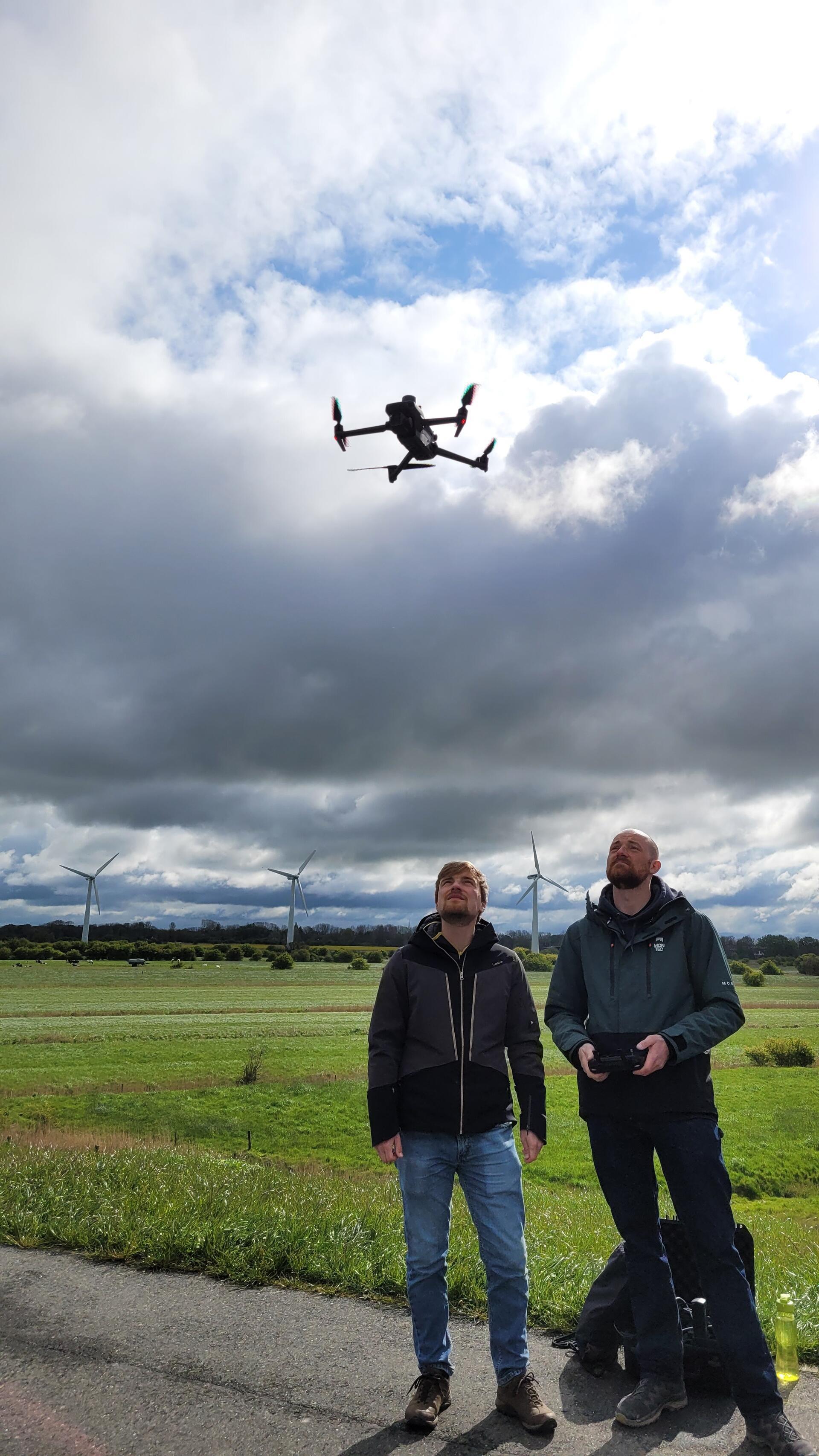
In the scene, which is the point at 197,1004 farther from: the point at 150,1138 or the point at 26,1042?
the point at 150,1138

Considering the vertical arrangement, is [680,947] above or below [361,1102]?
above

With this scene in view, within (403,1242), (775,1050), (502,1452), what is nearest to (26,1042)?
(775,1050)

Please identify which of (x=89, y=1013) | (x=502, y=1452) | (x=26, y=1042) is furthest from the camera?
(x=89, y=1013)

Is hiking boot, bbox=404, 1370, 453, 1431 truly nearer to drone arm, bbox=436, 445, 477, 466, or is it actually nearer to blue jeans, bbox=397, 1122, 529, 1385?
blue jeans, bbox=397, 1122, 529, 1385

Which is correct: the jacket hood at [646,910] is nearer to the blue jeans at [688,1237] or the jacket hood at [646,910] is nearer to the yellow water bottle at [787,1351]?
the blue jeans at [688,1237]

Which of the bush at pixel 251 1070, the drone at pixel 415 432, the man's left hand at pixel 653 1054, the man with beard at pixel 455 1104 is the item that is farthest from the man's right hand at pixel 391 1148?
the bush at pixel 251 1070

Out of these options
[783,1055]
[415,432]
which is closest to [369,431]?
[415,432]
